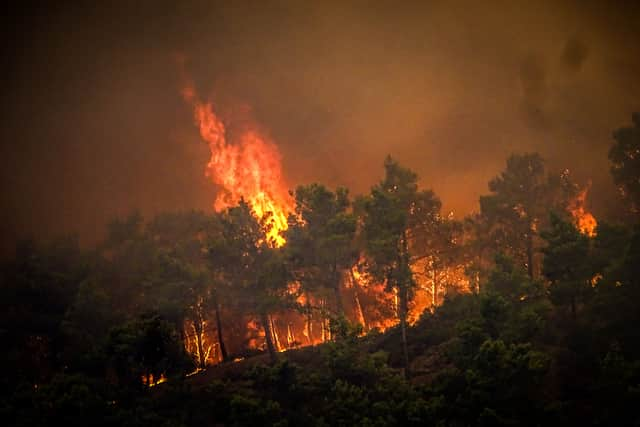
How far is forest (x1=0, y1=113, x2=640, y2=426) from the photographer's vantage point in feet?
56.3

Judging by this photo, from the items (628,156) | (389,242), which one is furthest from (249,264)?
(628,156)

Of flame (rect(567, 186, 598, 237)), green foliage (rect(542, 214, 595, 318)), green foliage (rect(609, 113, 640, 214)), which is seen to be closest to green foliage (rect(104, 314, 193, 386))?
green foliage (rect(542, 214, 595, 318))

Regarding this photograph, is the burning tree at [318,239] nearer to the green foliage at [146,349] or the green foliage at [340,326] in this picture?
the green foliage at [340,326]

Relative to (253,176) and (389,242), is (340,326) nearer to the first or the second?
(389,242)

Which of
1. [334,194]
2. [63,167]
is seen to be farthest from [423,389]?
[63,167]

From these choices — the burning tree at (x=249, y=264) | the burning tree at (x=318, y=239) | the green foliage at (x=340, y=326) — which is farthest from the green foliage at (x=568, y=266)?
the burning tree at (x=249, y=264)

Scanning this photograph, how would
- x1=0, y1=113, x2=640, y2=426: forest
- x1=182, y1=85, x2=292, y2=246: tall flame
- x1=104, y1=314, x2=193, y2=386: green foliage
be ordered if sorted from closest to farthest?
x1=0, y1=113, x2=640, y2=426: forest, x1=104, y1=314, x2=193, y2=386: green foliage, x1=182, y1=85, x2=292, y2=246: tall flame

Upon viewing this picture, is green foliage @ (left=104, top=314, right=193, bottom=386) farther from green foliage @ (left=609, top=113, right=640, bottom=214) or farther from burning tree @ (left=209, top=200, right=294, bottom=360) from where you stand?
green foliage @ (left=609, top=113, right=640, bottom=214)

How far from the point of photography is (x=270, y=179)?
86625mm

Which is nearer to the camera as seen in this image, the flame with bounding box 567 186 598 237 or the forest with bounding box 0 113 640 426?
the forest with bounding box 0 113 640 426

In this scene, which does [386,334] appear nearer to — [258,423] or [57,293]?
[258,423]

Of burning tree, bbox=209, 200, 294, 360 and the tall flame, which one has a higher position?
the tall flame

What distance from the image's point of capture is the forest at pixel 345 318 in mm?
17172

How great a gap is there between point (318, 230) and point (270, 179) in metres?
54.5
